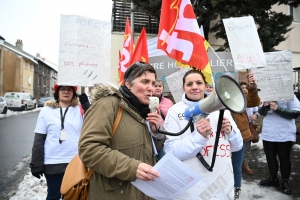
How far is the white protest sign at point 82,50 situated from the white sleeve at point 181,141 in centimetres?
148

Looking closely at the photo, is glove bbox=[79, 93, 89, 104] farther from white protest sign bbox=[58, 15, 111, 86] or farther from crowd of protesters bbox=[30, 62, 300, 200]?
white protest sign bbox=[58, 15, 111, 86]

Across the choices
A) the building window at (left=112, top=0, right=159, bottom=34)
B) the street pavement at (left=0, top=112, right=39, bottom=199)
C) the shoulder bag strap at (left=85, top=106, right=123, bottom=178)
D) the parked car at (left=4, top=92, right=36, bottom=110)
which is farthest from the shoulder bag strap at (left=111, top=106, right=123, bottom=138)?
the parked car at (left=4, top=92, right=36, bottom=110)

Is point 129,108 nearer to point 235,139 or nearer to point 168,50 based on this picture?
point 235,139

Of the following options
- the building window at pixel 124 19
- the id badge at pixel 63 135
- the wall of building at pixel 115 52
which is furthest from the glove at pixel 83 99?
the building window at pixel 124 19

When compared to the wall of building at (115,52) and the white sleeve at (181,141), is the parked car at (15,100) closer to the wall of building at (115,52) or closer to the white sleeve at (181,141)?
the wall of building at (115,52)

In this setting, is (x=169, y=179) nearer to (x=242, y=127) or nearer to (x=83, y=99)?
(x=83, y=99)

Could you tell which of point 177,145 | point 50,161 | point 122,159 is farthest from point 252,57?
point 50,161

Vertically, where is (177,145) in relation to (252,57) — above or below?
below

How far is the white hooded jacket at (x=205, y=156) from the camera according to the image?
6.18ft

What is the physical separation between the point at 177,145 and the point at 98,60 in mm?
1832

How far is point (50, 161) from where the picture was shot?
A: 9.20ft

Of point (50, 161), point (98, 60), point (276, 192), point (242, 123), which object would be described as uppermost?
point (98, 60)

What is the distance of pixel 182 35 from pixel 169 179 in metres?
2.18

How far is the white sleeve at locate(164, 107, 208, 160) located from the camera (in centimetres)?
178
